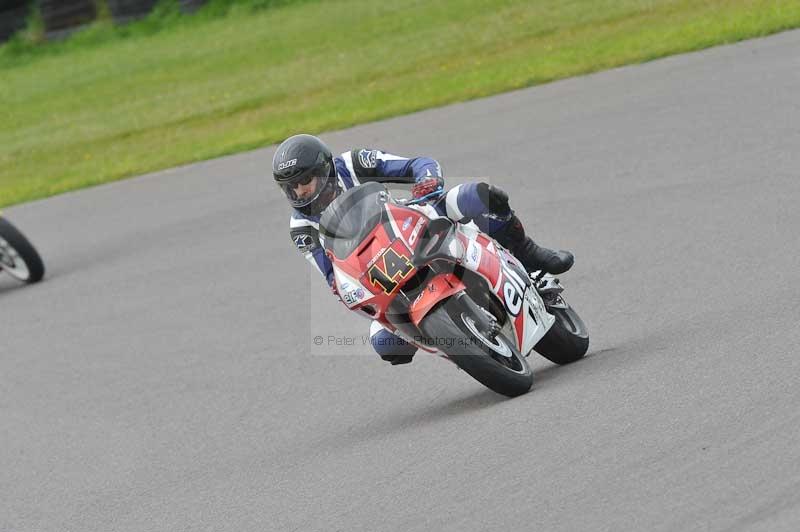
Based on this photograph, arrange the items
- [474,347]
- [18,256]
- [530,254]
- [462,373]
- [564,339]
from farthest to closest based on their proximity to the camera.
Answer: [18,256] < [462,373] < [530,254] < [564,339] < [474,347]

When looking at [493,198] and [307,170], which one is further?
[493,198]

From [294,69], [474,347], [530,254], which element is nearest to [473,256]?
[474,347]

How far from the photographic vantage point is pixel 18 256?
12.3 meters

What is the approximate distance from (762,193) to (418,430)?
4.25 m

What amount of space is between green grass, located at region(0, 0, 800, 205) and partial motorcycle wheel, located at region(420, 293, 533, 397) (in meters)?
10.0

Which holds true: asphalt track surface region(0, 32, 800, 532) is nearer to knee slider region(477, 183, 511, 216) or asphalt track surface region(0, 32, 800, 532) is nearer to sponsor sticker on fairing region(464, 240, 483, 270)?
sponsor sticker on fairing region(464, 240, 483, 270)

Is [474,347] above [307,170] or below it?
below

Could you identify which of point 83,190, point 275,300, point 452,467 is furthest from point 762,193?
point 83,190

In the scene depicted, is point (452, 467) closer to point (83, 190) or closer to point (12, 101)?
point (83, 190)

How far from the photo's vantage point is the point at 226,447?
7.18 metres

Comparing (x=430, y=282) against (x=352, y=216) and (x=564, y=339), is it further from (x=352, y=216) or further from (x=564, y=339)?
(x=564, y=339)

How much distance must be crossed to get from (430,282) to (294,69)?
1659 cm

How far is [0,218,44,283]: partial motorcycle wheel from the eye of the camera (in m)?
12.1

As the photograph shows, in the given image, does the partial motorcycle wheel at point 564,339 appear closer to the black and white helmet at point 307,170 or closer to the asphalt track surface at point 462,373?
the asphalt track surface at point 462,373
